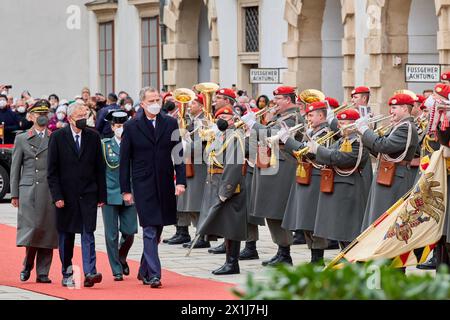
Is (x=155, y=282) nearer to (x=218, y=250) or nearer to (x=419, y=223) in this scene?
(x=419, y=223)

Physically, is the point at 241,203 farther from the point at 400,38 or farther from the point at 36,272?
the point at 400,38

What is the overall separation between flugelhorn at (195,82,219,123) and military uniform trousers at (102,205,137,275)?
2506 millimetres

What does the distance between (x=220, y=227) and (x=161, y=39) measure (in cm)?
2067

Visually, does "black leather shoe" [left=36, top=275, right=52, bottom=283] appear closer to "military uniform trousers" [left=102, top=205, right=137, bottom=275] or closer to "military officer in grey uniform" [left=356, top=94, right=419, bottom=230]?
"military uniform trousers" [left=102, top=205, right=137, bottom=275]

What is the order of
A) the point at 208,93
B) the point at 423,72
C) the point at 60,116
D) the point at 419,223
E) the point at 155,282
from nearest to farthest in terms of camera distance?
the point at 419,223 < the point at 155,282 < the point at 208,93 < the point at 423,72 < the point at 60,116

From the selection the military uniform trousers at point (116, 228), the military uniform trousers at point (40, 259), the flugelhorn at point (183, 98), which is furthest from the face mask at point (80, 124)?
the flugelhorn at point (183, 98)

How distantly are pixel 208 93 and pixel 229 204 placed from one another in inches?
A: 90.5

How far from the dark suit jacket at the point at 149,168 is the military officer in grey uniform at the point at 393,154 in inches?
66.7

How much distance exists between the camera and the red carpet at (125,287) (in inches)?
406

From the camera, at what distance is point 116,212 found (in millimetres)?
11703

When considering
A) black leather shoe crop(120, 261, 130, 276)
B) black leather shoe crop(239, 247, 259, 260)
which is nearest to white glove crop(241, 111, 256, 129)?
black leather shoe crop(239, 247, 259, 260)

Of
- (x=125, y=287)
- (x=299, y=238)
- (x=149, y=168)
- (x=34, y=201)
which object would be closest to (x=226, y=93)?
(x=149, y=168)

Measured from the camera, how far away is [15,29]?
37.8 meters
